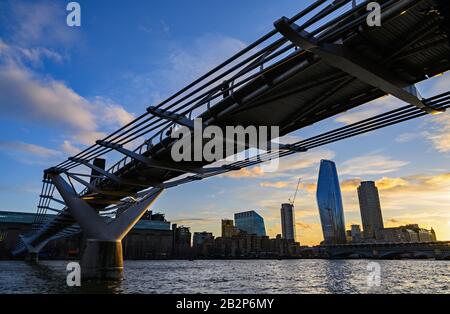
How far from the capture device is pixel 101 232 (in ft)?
113

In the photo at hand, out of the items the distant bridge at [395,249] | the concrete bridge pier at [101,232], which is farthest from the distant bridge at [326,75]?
the distant bridge at [395,249]

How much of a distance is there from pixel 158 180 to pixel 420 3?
28.6 meters

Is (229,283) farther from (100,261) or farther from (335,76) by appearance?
(335,76)

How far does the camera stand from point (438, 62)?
11.7 metres

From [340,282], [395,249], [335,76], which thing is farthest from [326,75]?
[395,249]

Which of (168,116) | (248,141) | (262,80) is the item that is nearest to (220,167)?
(248,141)

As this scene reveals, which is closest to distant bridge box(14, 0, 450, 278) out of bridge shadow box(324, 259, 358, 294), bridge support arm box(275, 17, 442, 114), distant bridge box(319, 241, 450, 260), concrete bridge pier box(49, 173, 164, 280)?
bridge support arm box(275, 17, 442, 114)

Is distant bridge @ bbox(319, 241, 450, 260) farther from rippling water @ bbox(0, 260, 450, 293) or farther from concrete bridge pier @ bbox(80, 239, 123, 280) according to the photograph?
concrete bridge pier @ bbox(80, 239, 123, 280)

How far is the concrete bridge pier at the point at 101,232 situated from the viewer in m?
33.3

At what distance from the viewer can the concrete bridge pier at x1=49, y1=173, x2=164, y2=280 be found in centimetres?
3334

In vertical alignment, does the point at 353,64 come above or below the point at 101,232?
above

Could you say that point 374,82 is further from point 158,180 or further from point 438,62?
point 158,180

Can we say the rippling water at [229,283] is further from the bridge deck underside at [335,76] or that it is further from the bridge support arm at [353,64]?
the bridge support arm at [353,64]

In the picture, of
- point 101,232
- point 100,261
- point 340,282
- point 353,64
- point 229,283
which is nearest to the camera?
point 353,64
